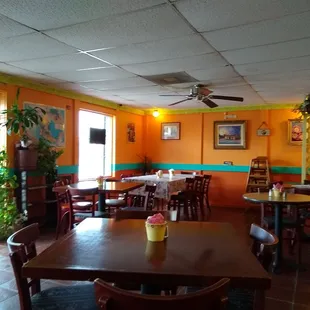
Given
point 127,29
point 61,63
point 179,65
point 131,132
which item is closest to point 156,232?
point 127,29

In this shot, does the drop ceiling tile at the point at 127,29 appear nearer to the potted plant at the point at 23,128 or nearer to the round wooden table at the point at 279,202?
the potted plant at the point at 23,128

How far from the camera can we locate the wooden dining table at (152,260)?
1.35m

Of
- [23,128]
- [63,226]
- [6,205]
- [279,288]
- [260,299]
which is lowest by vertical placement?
[279,288]

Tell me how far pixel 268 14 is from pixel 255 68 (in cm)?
176

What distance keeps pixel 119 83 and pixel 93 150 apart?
223cm

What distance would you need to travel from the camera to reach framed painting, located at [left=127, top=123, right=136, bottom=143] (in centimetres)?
806

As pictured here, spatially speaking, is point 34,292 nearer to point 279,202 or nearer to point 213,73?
point 279,202

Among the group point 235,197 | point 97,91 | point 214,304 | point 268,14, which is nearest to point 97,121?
point 97,91

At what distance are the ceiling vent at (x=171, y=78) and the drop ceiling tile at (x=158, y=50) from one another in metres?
0.82

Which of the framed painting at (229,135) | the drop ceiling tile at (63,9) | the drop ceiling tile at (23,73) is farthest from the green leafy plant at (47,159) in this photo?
the framed painting at (229,135)

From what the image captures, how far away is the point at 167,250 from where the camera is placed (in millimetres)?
1682

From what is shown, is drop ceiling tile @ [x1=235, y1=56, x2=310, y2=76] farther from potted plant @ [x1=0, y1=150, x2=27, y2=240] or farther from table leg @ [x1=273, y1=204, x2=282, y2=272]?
potted plant @ [x1=0, y1=150, x2=27, y2=240]

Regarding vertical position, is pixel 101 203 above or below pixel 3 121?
below

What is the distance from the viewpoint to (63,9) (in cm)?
251
